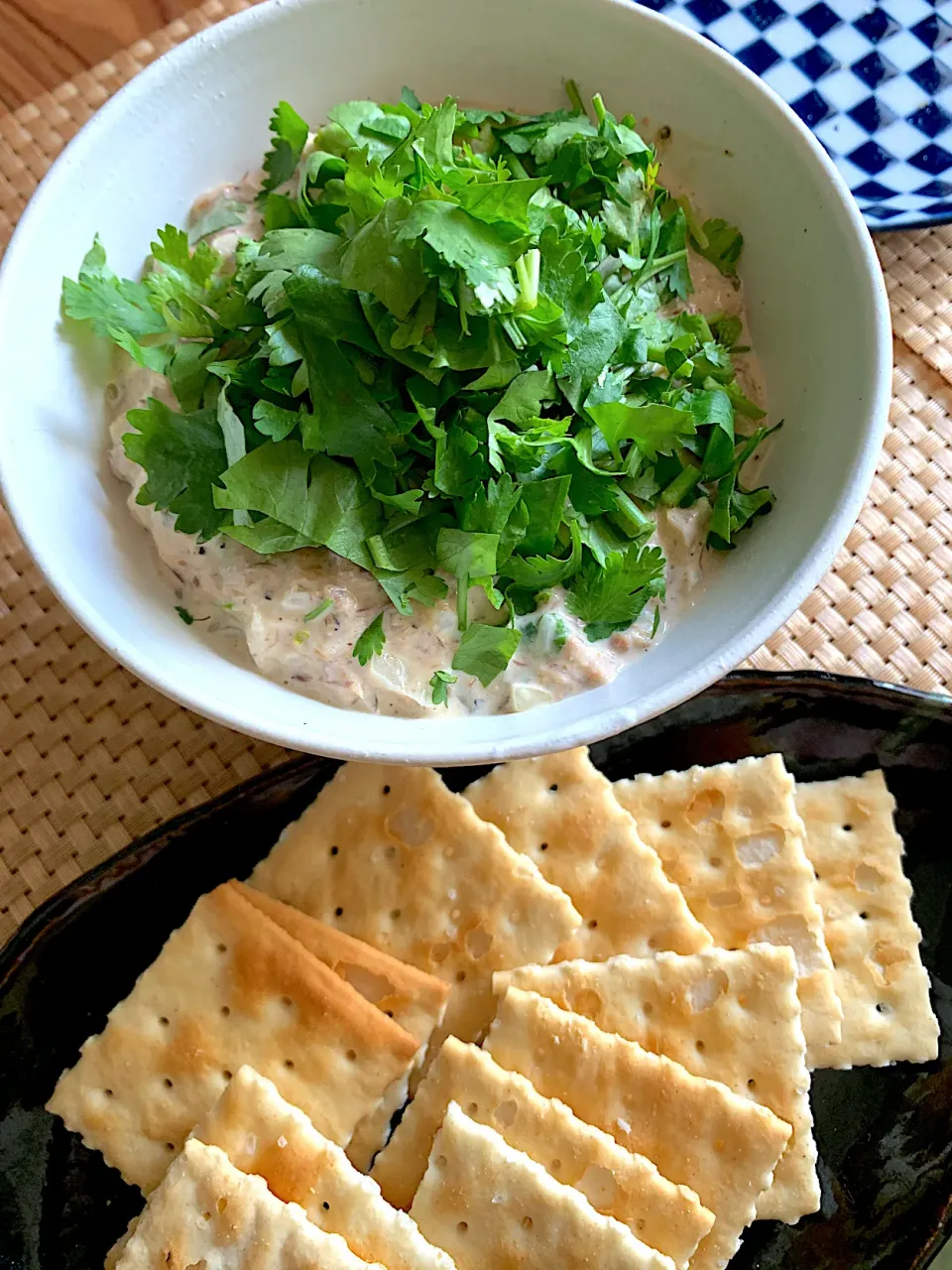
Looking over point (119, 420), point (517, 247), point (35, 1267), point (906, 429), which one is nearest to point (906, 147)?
point (906, 429)

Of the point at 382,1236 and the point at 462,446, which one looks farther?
the point at 382,1236

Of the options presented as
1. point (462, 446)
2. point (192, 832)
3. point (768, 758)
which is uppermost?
point (462, 446)

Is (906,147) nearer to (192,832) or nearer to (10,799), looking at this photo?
(192,832)

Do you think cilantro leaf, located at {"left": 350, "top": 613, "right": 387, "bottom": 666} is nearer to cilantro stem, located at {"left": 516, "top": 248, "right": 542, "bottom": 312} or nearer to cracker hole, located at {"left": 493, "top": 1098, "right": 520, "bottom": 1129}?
cilantro stem, located at {"left": 516, "top": 248, "right": 542, "bottom": 312}

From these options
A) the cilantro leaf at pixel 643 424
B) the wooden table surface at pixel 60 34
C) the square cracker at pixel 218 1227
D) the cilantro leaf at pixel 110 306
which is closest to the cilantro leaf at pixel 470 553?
the cilantro leaf at pixel 643 424

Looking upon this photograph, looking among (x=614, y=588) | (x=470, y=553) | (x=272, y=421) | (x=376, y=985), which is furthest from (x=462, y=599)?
(x=376, y=985)
